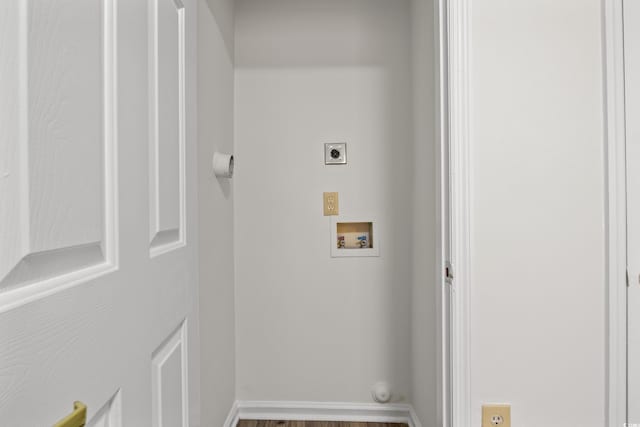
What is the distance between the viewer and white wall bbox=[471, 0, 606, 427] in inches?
47.7

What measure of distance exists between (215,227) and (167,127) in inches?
38.2

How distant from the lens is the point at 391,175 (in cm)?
214

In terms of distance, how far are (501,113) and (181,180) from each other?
95 cm

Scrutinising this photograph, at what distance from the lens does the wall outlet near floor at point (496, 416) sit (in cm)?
122

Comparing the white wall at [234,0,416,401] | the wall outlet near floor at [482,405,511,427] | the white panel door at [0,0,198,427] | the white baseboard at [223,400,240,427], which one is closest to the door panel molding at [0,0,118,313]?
the white panel door at [0,0,198,427]

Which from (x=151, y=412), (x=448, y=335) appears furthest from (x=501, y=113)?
(x=151, y=412)

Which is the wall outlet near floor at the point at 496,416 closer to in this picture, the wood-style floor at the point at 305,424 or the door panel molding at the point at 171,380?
the door panel molding at the point at 171,380

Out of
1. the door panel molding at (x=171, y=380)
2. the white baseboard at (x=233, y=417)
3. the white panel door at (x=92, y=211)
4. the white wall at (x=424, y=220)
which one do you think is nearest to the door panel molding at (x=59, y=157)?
the white panel door at (x=92, y=211)

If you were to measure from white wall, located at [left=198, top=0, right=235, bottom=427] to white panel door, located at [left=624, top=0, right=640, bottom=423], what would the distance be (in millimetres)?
1416

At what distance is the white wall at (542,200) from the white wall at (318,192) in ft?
2.97

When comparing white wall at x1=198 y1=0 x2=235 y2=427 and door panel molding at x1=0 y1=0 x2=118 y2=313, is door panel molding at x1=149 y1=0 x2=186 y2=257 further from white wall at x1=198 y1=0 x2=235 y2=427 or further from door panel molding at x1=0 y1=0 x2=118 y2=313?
white wall at x1=198 y1=0 x2=235 y2=427

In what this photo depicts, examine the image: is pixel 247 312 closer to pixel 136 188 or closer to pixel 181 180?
pixel 181 180

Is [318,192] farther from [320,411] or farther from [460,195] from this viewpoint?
[320,411]

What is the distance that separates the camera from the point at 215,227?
1.78m
